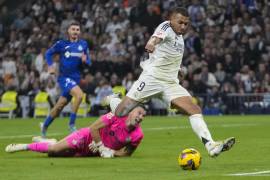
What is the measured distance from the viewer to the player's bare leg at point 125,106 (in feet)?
47.3

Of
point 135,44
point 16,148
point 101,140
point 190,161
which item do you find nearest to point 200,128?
point 190,161

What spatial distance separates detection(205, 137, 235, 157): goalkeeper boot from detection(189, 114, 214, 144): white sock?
8.8 inches

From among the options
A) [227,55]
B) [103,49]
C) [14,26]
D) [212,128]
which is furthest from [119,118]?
[14,26]

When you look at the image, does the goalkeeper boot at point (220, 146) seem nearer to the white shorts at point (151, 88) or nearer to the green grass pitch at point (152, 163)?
the green grass pitch at point (152, 163)

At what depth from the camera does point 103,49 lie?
37.2m

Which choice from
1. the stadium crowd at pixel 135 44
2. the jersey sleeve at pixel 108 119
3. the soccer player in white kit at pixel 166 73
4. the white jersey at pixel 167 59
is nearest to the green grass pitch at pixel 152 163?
the jersey sleeve at pixel 108 119

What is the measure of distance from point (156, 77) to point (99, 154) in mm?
1621

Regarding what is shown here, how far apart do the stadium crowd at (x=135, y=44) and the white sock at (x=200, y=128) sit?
1744 centimetres

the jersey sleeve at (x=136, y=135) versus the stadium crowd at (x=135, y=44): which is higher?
the jersey sleeve at (x=136, y=135)

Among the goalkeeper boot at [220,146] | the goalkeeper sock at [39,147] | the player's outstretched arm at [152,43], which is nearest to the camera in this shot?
the goalkeeper boot at [220,146]

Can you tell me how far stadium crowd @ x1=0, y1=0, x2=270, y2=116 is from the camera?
34.4 meters

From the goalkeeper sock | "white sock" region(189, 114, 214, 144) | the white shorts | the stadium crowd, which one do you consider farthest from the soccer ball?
the stadium crowd

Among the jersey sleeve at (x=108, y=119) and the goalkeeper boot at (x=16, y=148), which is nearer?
the jersey sleeve at (x=108, y=119)

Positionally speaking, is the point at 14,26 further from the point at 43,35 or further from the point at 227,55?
the point at 227,55
